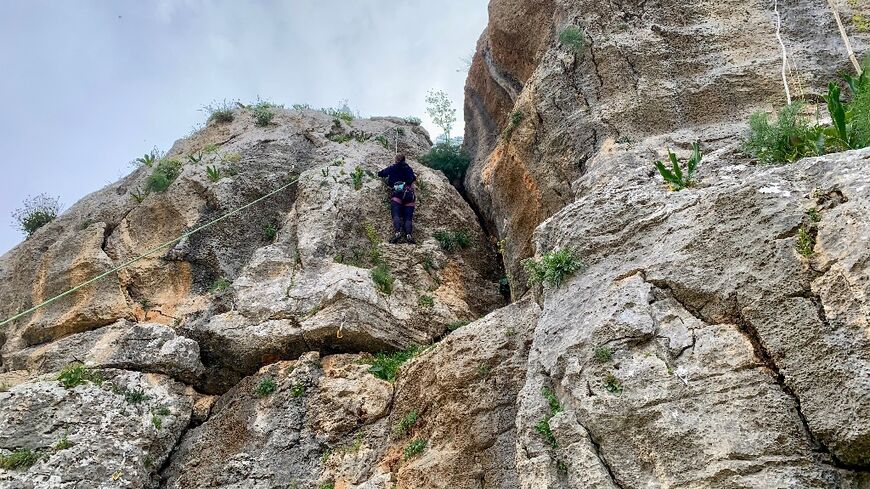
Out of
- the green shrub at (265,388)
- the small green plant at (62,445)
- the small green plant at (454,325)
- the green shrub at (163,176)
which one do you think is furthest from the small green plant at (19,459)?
the green shrub at (163,176)

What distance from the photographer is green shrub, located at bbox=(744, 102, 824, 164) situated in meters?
7.93

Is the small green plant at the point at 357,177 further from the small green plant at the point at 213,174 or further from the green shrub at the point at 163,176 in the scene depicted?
the green shrub at the point at 163,176

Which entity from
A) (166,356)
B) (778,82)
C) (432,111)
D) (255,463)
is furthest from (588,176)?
(432,111)

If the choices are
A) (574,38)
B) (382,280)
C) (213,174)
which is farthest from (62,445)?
(574,38)

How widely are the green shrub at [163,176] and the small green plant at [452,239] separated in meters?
6.64

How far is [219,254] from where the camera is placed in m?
14.4

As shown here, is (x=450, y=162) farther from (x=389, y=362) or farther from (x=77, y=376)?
(x=77, y=376)

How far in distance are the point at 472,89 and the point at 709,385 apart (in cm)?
1387

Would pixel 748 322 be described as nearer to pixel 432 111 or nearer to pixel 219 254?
pixel 219 254

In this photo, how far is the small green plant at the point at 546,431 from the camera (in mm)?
6855

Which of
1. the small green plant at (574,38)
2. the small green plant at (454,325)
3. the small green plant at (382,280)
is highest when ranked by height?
the small green plant at (574,38)

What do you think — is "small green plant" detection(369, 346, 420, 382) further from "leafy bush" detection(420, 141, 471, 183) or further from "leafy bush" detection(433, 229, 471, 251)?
"leafy bush" detection(420, 141, 471, 183)

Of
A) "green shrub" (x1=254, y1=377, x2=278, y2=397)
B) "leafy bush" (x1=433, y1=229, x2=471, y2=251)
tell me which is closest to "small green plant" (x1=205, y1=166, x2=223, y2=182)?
"leafy bush" (x1=433, y1=229, x2=471, y2=251)

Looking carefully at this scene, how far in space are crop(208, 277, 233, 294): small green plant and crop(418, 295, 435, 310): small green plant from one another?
12.8ft
